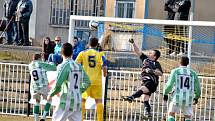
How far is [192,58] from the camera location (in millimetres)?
18922

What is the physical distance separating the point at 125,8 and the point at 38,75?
44.3 ft

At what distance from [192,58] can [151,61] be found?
3358 millimetres

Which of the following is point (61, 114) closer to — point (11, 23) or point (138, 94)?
point (138, 94)

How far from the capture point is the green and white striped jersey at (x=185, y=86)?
14211 mm

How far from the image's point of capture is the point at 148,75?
1591cm

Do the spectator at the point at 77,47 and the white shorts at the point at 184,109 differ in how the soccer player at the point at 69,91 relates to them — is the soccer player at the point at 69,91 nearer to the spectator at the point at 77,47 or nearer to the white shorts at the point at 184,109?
the white shorts at the point at 184,109

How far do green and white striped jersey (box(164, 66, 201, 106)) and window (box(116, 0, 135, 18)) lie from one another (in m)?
14.1

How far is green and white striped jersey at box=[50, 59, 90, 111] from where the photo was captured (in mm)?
12047

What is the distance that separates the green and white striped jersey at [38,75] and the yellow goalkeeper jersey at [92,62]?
3.29 ft

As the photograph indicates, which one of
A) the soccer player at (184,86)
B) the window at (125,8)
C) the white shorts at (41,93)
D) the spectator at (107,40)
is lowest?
the white shorts at (41,93)

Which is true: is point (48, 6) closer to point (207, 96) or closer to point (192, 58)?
point (192, 58)

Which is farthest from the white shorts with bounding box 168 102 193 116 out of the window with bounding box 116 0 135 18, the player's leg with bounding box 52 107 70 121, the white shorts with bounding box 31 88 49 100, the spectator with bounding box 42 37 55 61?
the window with bounding box 116 0 135 18

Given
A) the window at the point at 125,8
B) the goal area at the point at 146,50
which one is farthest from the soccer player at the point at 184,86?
the window at the point at 125,8

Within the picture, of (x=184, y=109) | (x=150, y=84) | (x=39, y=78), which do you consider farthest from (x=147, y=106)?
(x=39, y=78)
